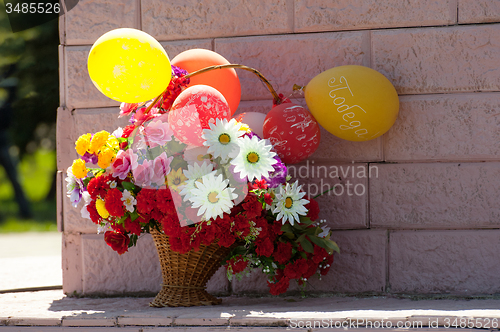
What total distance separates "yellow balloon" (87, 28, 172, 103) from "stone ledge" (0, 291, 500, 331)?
0.90m

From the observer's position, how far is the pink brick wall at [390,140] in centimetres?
219

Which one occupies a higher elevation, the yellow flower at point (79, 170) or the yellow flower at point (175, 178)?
the yellow flower at point (79, 170)

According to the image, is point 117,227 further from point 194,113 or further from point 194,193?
point 194,113

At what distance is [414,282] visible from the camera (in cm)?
222

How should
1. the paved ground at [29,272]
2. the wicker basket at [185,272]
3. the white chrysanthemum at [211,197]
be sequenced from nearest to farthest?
the white chrysanthemum at [211,197], the wicker basket at [185,272], the paved ground at [29,272]

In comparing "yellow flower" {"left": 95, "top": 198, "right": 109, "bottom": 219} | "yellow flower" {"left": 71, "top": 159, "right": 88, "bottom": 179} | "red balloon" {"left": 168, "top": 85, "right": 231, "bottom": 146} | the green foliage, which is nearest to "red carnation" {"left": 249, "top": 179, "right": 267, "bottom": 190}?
"red balloon" {"left": 168, "top": 85, "right": 231, "bottom": 146}

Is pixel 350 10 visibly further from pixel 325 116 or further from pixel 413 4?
pixel 325 116

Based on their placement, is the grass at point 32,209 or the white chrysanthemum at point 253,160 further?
the grass at point 32,209

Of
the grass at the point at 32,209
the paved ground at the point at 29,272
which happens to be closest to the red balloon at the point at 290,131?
the paved ground at the point at 29,272

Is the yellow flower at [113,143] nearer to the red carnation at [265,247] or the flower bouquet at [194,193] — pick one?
the flower bouquet at [194,193]

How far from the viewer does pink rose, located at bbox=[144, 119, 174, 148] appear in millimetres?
1740

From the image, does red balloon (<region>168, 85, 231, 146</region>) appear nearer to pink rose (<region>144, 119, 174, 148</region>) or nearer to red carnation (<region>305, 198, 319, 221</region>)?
pink rose (<region>144, 119, 174, 148</region>)

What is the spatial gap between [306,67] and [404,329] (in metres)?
1.38

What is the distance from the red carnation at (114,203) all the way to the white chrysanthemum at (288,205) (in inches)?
24.6
